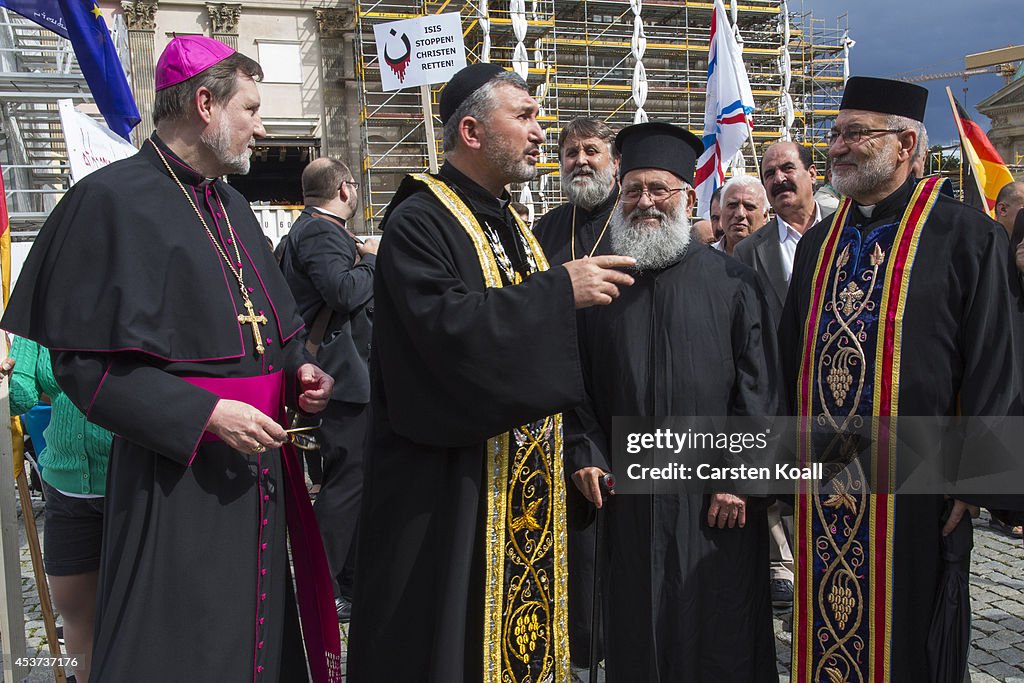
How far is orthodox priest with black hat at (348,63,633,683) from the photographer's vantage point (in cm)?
215

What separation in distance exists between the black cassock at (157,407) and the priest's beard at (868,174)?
2.00 meters

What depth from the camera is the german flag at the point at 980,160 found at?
6164 millimetres

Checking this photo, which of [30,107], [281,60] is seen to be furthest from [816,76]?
[30,107]

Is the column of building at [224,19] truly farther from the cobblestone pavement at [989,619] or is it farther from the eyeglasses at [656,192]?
the eyeglasses at [656,192]

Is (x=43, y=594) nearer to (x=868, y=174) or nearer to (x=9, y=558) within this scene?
(x=9, y=558)

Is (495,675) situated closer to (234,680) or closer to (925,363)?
(234,680)

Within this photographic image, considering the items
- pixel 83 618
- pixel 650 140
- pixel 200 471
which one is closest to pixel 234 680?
pixel 200 471

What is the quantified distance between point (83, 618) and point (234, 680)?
3.04 feet

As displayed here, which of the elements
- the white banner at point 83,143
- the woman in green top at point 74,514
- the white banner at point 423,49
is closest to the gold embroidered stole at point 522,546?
the woman in green top at point 74,514

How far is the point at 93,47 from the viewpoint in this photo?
491cm

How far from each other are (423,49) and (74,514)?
4.79 meters

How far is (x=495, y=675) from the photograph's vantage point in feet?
7.41

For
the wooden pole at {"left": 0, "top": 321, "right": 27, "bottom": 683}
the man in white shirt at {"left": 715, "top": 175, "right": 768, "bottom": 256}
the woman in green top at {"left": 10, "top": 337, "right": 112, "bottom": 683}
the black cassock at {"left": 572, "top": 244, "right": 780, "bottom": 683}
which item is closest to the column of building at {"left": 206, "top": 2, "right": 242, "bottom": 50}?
the man in white shirt at {"left": 715, "top": 175, "right": 768, "bottom": 256}

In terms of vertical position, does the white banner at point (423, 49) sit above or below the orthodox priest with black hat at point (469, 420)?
above
